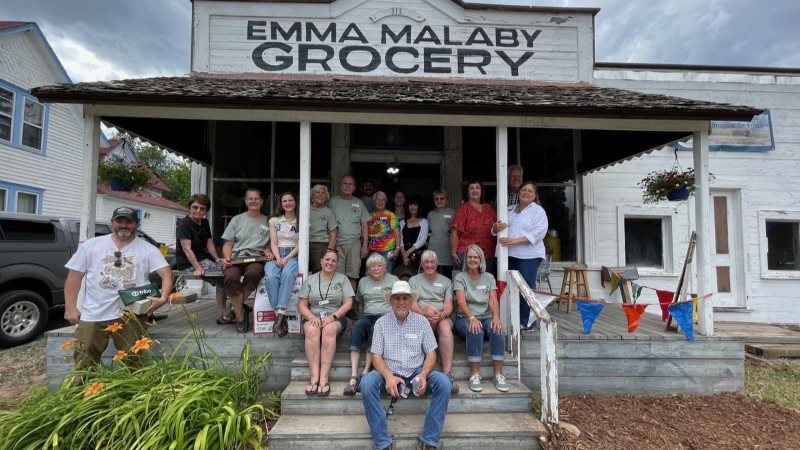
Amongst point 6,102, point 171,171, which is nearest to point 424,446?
point 6,102

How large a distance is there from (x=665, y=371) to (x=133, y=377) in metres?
4.80

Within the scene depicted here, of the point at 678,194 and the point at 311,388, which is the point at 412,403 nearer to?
the point at 311,388

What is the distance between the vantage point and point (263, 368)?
3.74 meters

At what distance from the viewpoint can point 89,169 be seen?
4152 mm

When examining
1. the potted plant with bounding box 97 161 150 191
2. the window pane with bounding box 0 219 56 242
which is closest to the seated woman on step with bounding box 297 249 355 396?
the potted plant with bounding box 97 161 150 191

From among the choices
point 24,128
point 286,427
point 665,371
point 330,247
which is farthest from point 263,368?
point 24,128

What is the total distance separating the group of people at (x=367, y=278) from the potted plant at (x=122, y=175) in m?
1.24

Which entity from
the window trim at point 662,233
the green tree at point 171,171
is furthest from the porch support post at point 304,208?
the green tree at point 171,171

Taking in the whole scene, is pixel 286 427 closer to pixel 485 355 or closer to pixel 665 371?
pixel 485 355

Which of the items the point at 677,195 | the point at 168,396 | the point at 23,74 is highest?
the point at 23,74

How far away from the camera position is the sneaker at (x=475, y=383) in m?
3.32

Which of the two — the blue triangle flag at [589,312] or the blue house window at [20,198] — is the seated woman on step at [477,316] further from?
the blue house window at [20,198]

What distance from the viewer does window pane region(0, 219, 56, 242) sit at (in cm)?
548

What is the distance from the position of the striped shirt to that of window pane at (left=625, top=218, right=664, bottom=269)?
5.52 meters
